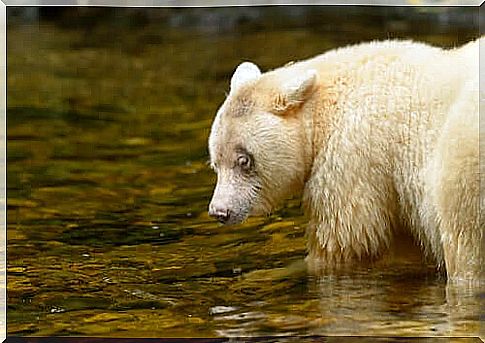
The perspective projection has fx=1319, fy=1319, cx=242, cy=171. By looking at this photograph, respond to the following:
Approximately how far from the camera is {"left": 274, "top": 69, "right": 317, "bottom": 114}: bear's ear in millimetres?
2812

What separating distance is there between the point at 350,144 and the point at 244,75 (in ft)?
1.03

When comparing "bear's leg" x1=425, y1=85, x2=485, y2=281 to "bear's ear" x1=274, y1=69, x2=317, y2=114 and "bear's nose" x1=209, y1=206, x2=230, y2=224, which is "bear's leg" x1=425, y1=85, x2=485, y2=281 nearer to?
"bear's ear" x1=274, y1=69, x2=317, y2=114

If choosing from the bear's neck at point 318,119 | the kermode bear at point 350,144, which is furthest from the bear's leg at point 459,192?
the bear's neck at point 318,119

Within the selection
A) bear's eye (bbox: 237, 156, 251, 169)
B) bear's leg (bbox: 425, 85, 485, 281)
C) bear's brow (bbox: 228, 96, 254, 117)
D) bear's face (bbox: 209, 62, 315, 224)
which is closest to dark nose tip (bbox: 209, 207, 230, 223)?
bear's face (bbox: 209, 62, 315, 224)

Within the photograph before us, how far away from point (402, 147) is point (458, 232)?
0.80 feet

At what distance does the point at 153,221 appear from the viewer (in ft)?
10.7

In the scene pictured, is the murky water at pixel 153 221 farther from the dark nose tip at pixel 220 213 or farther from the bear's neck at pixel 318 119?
the bear's neck at pixel 318 119

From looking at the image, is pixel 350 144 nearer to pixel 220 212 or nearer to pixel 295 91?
pixel 295 91

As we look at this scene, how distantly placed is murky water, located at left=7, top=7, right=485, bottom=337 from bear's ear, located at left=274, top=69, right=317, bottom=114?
11.0 inches

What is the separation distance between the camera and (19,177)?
3240 mm

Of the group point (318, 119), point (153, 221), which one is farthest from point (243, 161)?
point (153, 221)

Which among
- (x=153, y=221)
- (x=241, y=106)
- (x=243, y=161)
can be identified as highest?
(x=241, y=106)

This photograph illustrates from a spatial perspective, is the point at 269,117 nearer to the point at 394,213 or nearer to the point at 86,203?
the point at 394,213

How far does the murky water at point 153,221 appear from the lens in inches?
102
